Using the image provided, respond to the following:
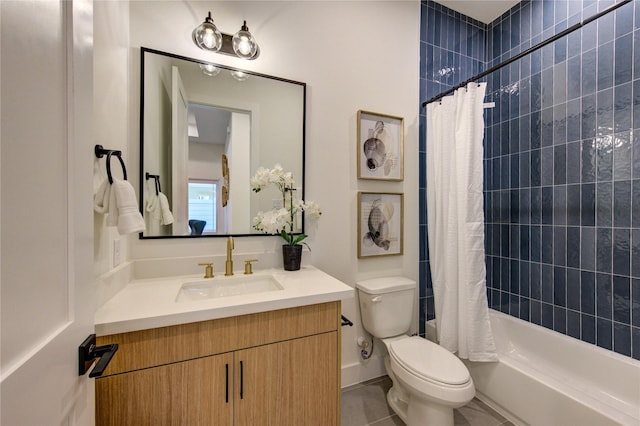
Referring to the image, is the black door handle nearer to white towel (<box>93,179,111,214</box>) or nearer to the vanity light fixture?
white towel (<box>93,179,111,214</box>)

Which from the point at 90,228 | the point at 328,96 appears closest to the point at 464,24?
the point at 328,96

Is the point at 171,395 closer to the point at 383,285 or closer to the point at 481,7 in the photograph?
the point at 383,285

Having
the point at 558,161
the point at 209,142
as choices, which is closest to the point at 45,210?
the point at 209,142

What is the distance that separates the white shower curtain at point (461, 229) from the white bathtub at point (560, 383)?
0.17 meters

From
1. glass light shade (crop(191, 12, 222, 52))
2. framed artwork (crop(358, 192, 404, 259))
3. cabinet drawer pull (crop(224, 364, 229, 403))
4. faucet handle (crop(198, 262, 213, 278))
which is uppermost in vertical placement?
glass light shade (crop(191, 12, 222, 52))

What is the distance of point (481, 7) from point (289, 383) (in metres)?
3.02

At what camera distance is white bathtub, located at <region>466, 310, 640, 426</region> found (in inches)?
50.4

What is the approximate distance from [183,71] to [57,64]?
1.04 meters

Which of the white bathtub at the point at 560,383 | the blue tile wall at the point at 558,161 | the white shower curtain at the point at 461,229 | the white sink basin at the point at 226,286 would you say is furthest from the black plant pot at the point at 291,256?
the white bathtub at the point at 560,383

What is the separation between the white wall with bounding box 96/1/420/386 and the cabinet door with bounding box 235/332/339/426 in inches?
24.3

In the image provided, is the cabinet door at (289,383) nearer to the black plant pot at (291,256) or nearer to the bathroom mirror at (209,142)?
the black plant pot at (291,256)

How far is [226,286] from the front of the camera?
1387 mm

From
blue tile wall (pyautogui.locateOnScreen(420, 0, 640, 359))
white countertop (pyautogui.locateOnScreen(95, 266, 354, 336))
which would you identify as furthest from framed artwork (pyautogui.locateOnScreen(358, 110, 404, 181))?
white countertop (pyautogui.locateOnScreen(95, 266, 354, 336))

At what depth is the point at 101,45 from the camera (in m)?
1.00
